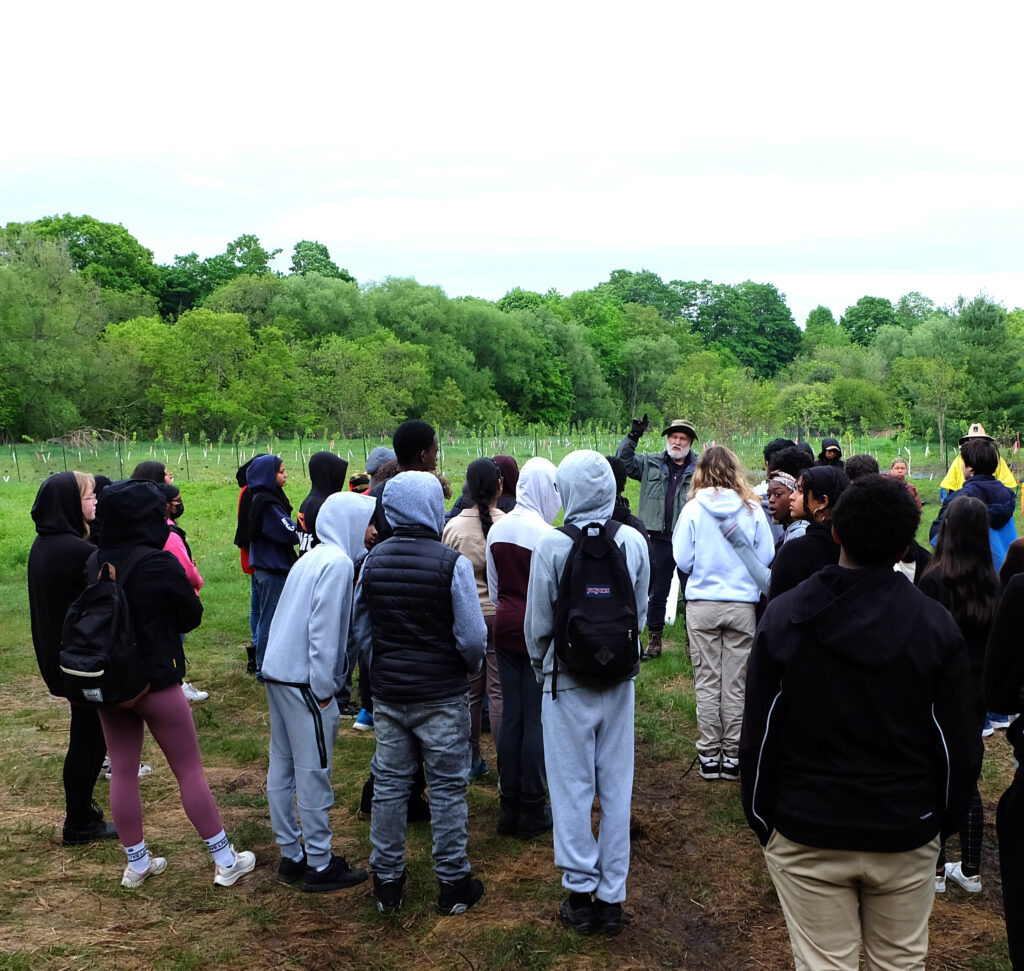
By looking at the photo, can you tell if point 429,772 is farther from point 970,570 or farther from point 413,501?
point 970,570

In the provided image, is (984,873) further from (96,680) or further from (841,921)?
(96,680)

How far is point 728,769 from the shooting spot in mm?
5570

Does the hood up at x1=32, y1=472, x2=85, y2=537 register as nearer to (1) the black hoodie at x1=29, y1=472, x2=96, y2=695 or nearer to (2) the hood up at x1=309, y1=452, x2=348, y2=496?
(1) the black hoodie at x1=29, y1=472, x2=96, y2=695

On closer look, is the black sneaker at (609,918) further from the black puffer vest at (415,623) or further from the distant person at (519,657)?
the black puffer vest at (415,623)

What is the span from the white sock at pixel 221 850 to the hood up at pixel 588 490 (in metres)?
2.23

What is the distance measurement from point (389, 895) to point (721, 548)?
8.80ft

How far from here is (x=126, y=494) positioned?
4.03 meters

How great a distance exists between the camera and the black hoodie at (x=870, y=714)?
2.34m

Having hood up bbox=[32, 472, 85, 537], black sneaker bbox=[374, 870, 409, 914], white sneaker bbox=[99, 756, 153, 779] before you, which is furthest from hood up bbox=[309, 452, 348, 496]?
black sneaker bbox=[374, 870, 409, 914]

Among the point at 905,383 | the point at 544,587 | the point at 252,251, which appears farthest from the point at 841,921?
the point at 252,251

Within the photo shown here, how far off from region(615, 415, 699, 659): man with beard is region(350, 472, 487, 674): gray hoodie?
4.01 m

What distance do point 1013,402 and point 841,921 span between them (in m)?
36.9

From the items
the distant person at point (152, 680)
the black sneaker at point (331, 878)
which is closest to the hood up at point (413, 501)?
the distant person at point (152, 680)

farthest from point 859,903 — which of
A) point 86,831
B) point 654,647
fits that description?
point 654,647
